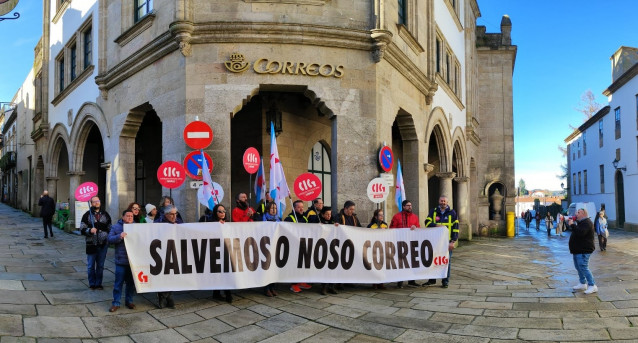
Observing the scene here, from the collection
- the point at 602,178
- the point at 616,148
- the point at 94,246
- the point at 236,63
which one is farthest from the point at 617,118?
the point at 94,246

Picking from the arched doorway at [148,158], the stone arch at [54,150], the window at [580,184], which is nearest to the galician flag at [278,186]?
the arched doorway at [148,158]

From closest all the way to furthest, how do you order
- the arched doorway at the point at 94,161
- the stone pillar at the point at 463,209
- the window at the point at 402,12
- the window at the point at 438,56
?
the window at the point at 402,12 < the window at the point at 438,56 < the stone pillar at the point at 463,209 < the arched doorway at the point at 94,161

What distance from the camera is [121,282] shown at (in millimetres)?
6797

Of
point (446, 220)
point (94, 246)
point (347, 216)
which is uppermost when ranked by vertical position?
point (347, 216)

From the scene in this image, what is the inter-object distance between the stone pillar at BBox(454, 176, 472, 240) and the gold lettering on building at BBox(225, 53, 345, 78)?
1255 centimetres

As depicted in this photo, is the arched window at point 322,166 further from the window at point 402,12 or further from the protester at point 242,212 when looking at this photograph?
the protester at point 242,212

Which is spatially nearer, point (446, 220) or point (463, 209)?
point (446, 220)

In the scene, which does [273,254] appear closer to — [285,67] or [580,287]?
[285,67]

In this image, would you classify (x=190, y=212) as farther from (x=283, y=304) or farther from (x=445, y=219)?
(x=445, y=219)

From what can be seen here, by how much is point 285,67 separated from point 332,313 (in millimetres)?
5938

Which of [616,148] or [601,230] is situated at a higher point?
[616,148]

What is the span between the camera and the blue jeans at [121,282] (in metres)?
6.74

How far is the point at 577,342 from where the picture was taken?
5352mm

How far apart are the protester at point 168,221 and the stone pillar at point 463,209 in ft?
51.8
